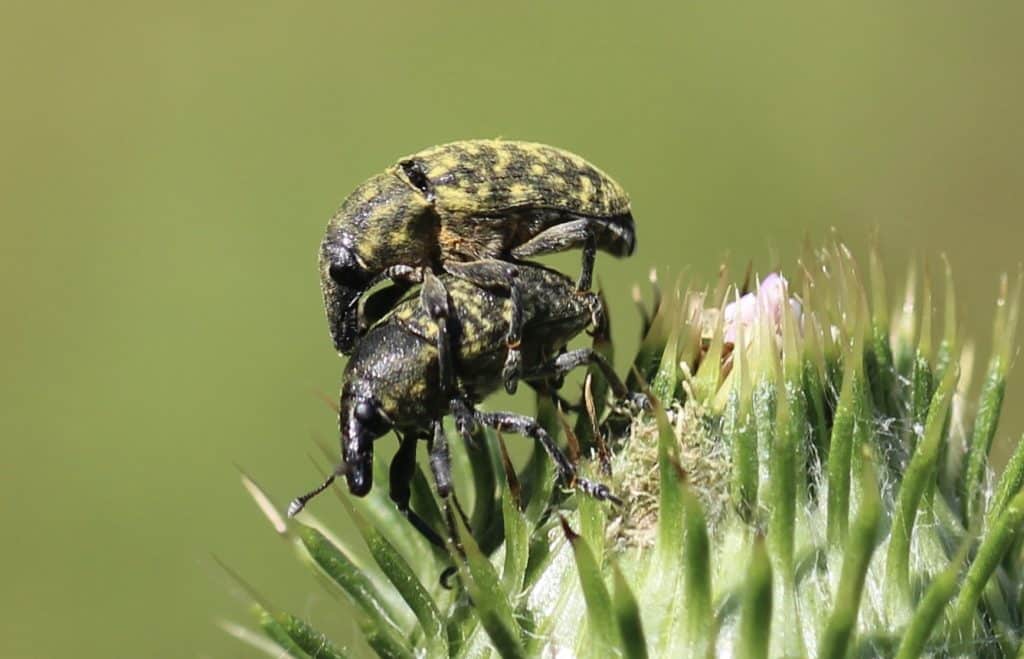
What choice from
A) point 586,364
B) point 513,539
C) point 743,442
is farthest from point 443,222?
point 743,442

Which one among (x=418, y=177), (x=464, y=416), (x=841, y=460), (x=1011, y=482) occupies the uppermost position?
(x=418, y=177)

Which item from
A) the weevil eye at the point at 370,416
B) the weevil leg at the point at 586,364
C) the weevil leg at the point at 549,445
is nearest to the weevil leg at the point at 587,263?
the weevil leg at the point at 586,364

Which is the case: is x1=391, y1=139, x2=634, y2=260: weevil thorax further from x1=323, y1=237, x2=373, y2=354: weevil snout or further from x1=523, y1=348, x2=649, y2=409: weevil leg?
x1=523, y1=348, x2=649, y2=409: weevil leg

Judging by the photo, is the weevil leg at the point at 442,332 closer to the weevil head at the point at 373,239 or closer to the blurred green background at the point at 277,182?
the weevil head at the point at 373,239

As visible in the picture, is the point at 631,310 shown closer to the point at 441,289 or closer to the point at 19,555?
the point at 19,555

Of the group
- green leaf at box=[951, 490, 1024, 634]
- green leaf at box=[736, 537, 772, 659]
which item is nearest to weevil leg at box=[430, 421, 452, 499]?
green leaf at box=[736, 537, 772, 659]

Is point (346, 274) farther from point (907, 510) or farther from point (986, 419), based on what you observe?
point (986, 419)
